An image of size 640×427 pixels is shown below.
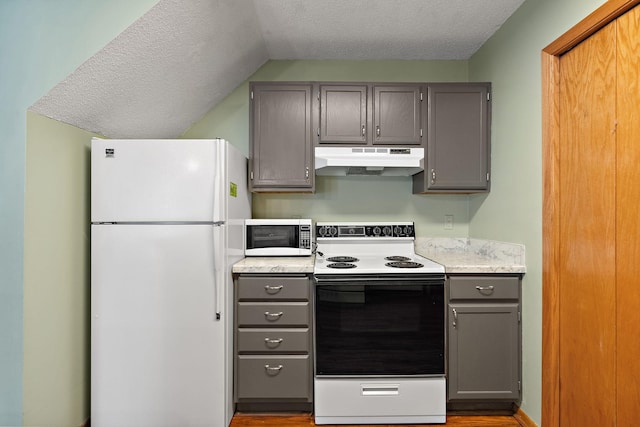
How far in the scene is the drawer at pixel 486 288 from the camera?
6.73 feet

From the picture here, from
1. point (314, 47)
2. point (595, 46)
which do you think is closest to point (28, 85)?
point (314, 47)

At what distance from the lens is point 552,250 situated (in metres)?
1.79

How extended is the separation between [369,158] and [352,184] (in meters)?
0.50

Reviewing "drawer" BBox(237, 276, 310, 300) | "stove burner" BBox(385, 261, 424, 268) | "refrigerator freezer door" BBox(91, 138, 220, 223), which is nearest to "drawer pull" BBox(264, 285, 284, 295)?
"drawer" BBox(237, 276, 310, 300)

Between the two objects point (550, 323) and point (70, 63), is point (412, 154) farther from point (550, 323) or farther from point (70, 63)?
point (70, 63)

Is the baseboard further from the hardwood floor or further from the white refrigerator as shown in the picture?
the white refrigerator

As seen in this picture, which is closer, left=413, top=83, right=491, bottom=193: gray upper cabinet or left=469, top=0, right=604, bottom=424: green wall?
left=469, top=0, right=604, bottom=424: green wall

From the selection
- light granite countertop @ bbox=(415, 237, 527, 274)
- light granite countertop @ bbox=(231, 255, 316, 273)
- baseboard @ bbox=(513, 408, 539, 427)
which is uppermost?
light granite countertop @ bbox=(415, 237, 527, 274)

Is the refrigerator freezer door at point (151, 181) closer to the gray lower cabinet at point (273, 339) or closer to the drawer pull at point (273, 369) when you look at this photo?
the gray lower cabinet at point (273, 339)

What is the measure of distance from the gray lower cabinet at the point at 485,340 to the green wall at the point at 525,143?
65 mm

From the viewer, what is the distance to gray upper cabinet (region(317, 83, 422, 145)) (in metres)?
2.47

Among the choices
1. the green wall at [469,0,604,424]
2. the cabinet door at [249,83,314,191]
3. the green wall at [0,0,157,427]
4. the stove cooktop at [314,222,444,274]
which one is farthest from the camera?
the stove cooktop at [314,222,444,274]

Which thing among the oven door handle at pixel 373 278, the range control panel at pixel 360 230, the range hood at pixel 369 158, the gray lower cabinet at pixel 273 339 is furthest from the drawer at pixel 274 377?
the range hood at pixel 369 158

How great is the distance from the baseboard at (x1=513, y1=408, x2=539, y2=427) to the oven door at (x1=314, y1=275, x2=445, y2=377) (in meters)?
0.56
